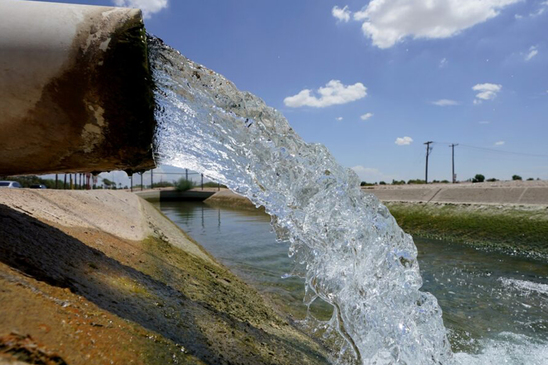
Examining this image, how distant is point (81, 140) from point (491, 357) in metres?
4.36

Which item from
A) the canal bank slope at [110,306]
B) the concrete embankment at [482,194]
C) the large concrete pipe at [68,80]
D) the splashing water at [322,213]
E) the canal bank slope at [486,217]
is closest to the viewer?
the canal bank slope at [110,306]

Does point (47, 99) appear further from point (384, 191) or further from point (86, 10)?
point (384, 191)

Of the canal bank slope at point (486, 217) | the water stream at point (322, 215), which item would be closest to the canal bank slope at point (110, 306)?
the water stream at point (322, 215)

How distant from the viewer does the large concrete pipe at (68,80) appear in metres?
2.24

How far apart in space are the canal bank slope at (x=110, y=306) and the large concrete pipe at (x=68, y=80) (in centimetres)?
72

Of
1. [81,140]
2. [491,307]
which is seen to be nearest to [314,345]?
[81,140]

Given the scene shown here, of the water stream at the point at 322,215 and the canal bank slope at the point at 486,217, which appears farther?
the canal bank slope at the point at 486,217

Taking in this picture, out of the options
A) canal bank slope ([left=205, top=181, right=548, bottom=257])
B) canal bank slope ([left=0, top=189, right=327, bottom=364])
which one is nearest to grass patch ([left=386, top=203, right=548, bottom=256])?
canal bank slope ([left=205, top=181, right=548, bottom=257])

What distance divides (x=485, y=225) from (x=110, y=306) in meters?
12.2

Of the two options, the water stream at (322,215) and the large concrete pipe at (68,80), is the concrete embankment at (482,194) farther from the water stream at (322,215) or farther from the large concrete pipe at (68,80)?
the large concrete pipe at (68,80)

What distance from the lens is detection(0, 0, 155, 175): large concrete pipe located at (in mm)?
2240

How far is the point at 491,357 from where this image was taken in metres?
3.90

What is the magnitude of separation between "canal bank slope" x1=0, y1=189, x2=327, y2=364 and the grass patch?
8.64 m

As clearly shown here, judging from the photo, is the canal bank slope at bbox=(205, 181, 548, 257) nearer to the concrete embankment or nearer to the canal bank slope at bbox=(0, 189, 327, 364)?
the concrete embankment
